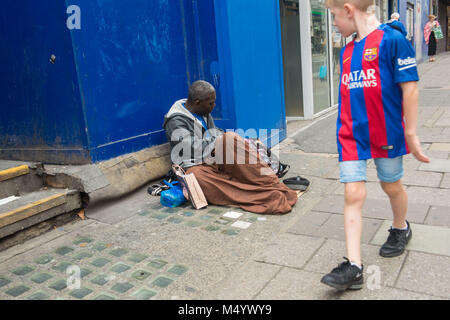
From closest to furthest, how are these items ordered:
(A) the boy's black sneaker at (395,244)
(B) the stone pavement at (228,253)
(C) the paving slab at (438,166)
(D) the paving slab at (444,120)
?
(B) the stone pavement at (228,253) < (A) the boy's black sneaker at (395,244) < (C) the paving slab at (438,166) < (D) the paving slab at (444,120)

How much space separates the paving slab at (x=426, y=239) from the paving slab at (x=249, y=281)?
2.60 feet

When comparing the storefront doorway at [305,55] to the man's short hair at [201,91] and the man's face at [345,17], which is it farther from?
the man's face at [345,17]

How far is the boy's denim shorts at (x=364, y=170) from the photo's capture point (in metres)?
2.25

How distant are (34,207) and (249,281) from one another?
1843 millimetres

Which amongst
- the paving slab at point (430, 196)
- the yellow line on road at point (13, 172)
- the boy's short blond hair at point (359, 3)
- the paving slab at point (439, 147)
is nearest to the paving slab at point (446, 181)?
the paving slab at point (430, 196)

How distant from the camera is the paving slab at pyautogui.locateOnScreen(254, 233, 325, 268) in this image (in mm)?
2616

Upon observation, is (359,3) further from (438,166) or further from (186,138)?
(438,166)

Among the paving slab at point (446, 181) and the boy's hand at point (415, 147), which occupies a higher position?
the boy's hand at point (415, 147)

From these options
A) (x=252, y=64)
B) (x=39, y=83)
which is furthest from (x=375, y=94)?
(x=252, y=64)

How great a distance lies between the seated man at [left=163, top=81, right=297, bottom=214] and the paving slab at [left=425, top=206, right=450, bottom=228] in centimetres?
105

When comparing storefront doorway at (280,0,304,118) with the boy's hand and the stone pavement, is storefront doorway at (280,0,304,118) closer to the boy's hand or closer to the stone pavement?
the stone pavement

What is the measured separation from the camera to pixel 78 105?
359 centimetres

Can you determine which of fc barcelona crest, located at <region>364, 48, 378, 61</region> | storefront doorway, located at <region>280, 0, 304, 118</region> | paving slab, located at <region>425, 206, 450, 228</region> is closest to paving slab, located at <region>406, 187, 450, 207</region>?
paving slab, located at <region>425, 206, 450, 228</region>
